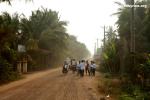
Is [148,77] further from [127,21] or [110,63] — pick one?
[127,21]

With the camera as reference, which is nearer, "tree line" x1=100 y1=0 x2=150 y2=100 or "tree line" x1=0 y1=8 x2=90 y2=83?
"tree line" x1=100 y1=0 x2=150 y2=100

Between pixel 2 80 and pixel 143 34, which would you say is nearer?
pixel 2 80

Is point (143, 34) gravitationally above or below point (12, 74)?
above

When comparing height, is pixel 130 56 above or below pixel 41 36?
below

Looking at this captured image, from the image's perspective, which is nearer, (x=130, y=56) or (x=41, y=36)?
(x=130, y=56)

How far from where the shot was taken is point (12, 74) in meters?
28.0

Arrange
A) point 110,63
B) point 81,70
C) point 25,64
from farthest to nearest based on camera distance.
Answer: point 25,64
point 110,63
point 81,70

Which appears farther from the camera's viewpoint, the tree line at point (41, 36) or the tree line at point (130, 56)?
the tree line at point (41, 36)

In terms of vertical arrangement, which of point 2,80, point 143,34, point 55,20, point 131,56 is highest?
point 55,20

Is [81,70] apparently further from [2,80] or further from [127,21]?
[127,21]

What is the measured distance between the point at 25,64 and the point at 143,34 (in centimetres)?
1396

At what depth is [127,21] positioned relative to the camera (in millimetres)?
41531

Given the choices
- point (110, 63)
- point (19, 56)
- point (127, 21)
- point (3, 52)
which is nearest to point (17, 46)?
point (19, 56)

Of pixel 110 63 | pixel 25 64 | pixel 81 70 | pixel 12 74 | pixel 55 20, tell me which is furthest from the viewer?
pixel 55 20
